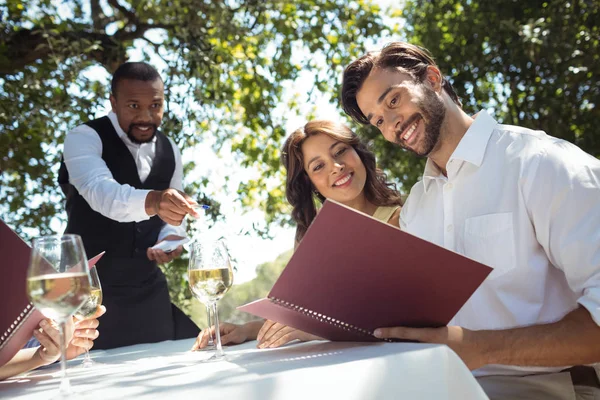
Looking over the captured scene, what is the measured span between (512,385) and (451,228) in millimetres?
459

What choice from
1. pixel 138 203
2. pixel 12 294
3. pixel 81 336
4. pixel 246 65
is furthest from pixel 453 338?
pixel 246 65

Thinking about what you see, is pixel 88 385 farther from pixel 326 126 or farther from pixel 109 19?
pixel 109 19

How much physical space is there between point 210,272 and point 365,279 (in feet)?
1.68

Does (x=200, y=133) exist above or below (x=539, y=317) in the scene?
above

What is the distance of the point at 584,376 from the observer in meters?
1.64

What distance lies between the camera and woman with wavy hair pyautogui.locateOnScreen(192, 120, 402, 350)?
329cm

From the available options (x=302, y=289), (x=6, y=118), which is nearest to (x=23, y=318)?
(x=302, y=289)

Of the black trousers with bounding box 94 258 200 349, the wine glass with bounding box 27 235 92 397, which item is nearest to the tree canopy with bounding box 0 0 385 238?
the black trousers with bounding box 94 258 200 349

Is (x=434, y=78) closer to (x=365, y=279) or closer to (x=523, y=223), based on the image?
(x=523, y=223)

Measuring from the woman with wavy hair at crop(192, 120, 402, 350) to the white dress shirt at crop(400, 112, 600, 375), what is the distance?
48.8 inches

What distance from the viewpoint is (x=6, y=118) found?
4957 mm

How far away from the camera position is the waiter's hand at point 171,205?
8.27 feet

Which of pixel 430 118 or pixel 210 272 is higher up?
pixel 430 118

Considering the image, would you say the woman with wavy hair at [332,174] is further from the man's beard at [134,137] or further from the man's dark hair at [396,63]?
the man's dark hair at [396,63]
